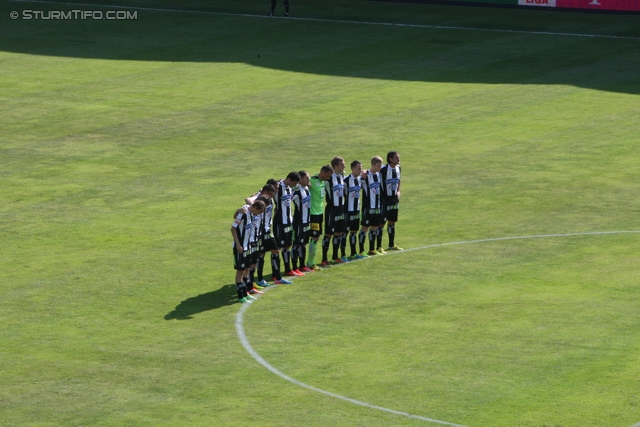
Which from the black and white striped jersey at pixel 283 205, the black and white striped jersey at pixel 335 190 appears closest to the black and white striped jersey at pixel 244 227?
the black and white striped jersey at pixel 283 205

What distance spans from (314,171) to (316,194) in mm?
8457

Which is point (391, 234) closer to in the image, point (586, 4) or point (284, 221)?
point (284, 221)

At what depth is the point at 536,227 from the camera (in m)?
29.5

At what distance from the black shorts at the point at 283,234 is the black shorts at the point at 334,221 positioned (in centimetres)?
109

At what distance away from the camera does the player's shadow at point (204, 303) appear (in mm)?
23391

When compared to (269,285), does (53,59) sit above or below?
above

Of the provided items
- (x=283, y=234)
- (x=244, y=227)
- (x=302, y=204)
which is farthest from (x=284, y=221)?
(x=244, y=227)

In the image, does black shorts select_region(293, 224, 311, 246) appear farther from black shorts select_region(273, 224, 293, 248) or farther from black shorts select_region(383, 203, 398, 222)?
black shorts select_region(383, 203, 398, 222)

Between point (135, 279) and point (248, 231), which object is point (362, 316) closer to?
point (248, 231)

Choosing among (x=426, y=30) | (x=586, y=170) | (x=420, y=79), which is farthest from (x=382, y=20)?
(x=586, y=170)

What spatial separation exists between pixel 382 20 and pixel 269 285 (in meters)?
34.0

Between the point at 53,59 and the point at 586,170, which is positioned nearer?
the point at 586,170

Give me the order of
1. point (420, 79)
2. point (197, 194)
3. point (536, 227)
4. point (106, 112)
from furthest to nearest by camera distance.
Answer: point (420, 79)
point (106, 112)
point (197, 194)
point (536, 227)

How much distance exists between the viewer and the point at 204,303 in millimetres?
24078
